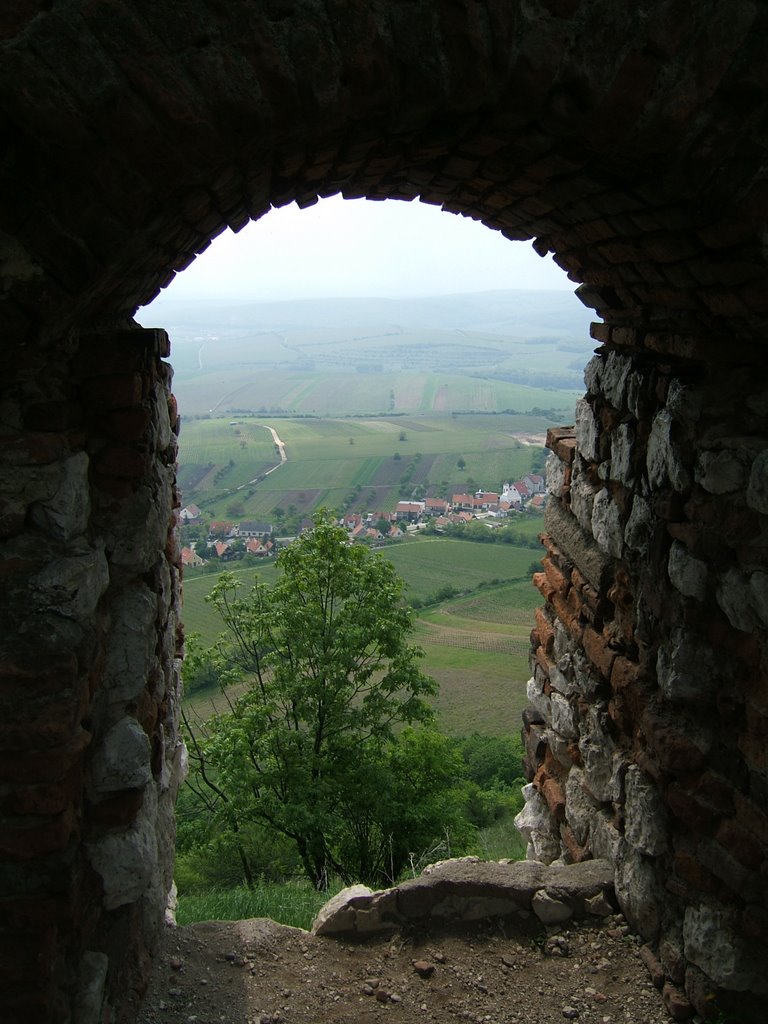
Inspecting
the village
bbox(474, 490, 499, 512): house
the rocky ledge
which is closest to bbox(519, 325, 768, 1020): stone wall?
the rocky ledge

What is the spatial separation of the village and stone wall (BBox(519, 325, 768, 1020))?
1134 centimetres

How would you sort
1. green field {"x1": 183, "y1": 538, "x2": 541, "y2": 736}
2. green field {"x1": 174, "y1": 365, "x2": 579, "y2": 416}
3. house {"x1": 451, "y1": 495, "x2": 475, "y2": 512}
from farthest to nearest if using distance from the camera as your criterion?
green field {"x1": 174, "y1": 365, "x2": 579, "y2": 416} → house {"x1": 451, "y1": 495, "x2": 475, "y2": 512} → green field {"x1": 183, "y1": 538, "x2": 541, "y2": 736}

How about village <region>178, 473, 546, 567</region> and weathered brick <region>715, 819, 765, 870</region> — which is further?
village <region>178, 473, 546, 567</region>

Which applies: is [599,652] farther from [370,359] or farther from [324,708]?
[370,359]

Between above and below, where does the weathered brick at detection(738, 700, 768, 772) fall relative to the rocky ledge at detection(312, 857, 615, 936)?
above

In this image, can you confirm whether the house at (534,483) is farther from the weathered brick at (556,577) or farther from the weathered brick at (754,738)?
the weathered brick at (754,738)

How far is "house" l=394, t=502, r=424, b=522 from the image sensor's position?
2612cm

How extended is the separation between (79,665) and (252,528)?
20556mm

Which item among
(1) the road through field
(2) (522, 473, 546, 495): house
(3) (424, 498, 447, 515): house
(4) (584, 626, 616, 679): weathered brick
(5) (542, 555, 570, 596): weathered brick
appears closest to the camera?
(4) (584, 626, 616, 679): weathered brick

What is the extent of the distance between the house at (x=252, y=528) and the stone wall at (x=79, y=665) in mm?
17519

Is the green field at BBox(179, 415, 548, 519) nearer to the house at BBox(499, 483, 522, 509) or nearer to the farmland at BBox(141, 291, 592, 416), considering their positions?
the house at BBox(499, 483, 522, 509)

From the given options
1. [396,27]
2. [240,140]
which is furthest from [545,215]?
[240,140]

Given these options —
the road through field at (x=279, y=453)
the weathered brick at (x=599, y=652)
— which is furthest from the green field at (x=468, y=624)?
the road through field at (x=279, y=453)

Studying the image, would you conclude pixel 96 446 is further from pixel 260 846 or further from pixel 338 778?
pixel 260 846
